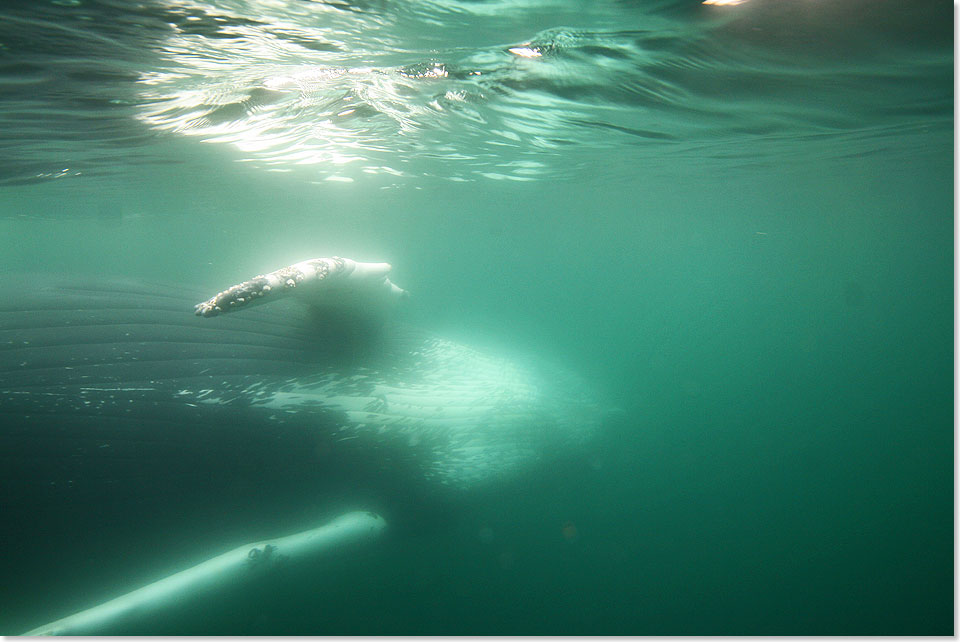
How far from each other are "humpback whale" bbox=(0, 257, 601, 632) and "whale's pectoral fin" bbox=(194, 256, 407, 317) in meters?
0.02

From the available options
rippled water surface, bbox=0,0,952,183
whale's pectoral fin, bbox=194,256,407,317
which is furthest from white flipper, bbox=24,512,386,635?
rippled water surface, bbox=0,0,952,183

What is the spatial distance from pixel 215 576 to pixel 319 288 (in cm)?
374

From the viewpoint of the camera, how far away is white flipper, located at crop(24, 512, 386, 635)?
16.9 feet

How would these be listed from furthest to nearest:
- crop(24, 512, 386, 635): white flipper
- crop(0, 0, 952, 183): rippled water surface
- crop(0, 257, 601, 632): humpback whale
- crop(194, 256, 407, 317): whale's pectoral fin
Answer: crop(0, 0, 952, 183): rippled water surface → crop(24, 512, 386, 635): white flipper → crop(0, 257, 601, 632): humpback whale → crop(194, 256, 407, 317): whale's pectoral fin

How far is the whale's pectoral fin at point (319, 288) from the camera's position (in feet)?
15.6

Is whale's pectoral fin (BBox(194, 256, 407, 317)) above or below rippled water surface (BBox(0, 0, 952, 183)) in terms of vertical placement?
below

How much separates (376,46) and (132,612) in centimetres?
756

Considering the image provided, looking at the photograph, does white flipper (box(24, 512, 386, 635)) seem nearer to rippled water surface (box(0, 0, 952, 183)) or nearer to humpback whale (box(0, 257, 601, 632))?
humpback whale (box(0, 257, 601, 632))

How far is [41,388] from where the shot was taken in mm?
5250

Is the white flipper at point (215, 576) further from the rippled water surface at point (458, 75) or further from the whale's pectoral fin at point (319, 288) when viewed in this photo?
the rippled water surface at point (458, 75)

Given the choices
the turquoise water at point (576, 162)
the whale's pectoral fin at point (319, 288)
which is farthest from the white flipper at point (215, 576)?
the whale's pectoral fin at point (319, 288)

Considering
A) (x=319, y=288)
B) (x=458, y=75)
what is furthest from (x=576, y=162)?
(x=319, y=288)

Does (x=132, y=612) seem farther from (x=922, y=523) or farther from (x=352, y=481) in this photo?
(x=922, y=523)

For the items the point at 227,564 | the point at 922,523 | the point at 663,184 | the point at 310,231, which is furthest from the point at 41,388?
the point at 310,231
